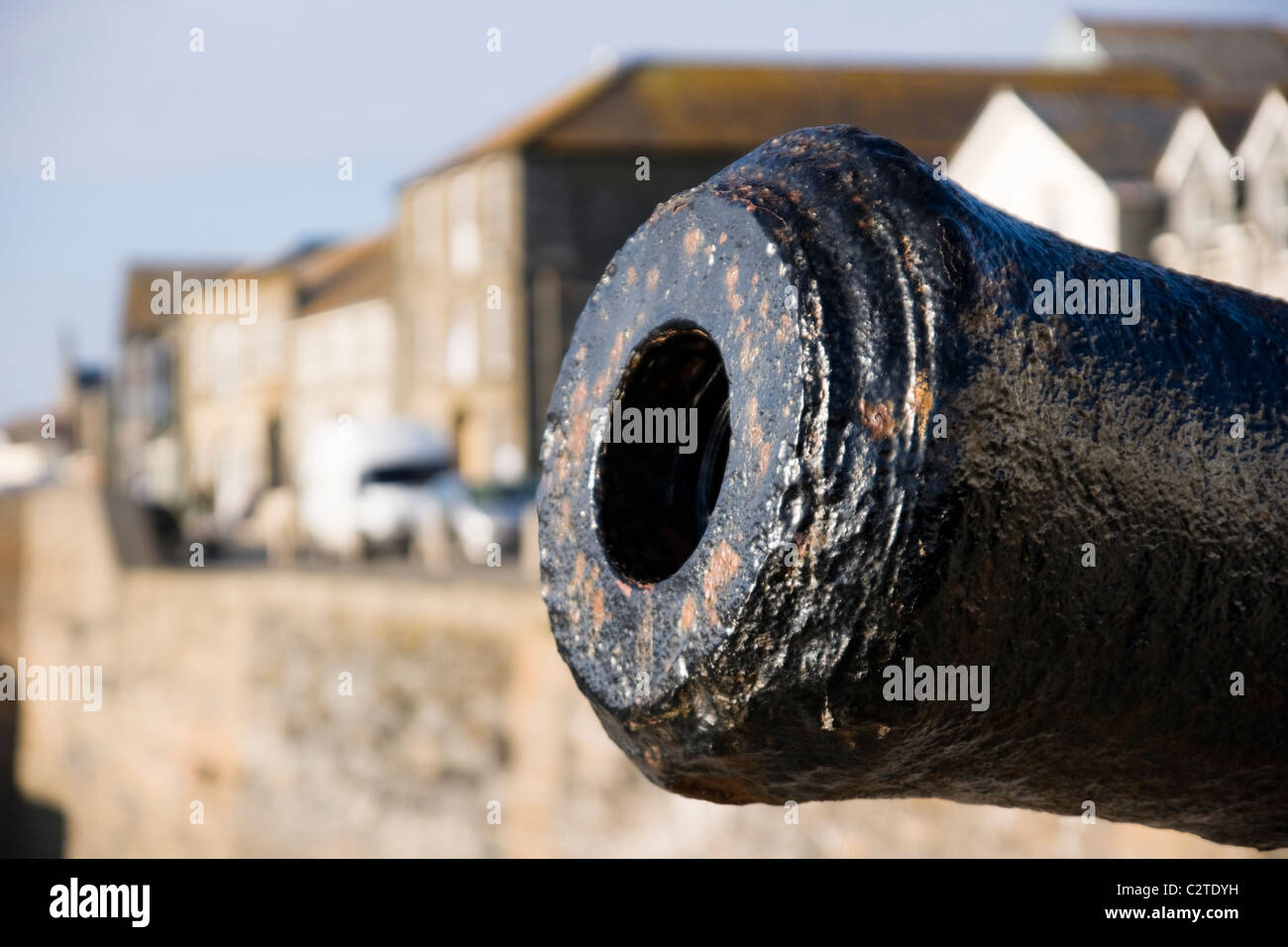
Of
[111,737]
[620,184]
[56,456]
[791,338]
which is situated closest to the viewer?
[791,338]

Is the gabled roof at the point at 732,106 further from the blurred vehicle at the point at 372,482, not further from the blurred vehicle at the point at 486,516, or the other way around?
the blurred vehicle at the point at 486,516

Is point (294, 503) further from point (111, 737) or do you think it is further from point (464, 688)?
point (464, 688)

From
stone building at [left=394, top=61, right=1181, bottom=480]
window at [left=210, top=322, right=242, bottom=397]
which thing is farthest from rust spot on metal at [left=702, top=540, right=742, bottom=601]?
window at [left=210, top=322, right=242, bottom=397]

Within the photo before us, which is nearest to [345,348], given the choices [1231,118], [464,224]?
[464,224]

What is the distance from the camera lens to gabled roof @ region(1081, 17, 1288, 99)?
2394 centimetres

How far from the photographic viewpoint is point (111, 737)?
69.1ft

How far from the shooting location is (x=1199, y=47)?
2575cm
